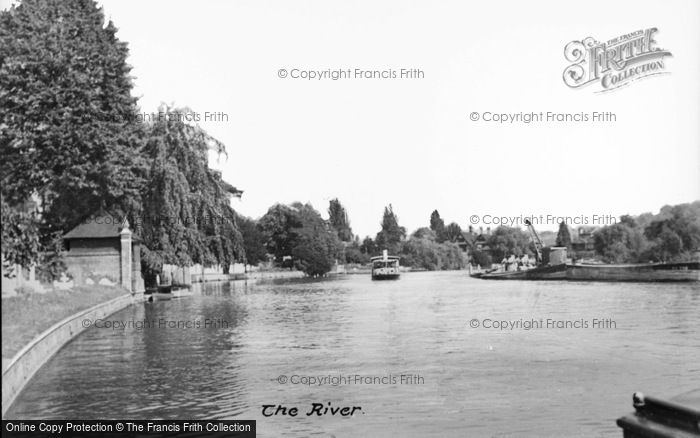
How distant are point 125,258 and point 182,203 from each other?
4.43 metres

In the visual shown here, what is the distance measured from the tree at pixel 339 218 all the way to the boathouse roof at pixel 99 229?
51485mm

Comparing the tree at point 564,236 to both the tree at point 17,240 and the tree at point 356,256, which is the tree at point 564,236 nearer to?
the tree at point 356,256

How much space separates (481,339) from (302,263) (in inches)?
2809

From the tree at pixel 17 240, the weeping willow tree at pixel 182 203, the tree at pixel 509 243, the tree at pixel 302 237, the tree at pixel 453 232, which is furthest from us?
the tree at pixel 453 232

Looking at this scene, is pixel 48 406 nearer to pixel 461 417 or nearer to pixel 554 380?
pixel 461 417

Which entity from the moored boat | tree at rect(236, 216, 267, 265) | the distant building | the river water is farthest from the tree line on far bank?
the distant building

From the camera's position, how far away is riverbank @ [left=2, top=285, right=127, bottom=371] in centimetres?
1409

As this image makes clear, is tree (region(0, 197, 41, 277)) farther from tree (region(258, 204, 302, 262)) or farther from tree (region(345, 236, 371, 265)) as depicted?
tree (region(345, 236, 371, 265))

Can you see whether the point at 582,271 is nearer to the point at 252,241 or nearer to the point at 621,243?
the point at 621,243

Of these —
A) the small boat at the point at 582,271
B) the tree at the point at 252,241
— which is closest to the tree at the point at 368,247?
the small boat at the point at 582,271

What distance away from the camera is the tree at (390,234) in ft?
256

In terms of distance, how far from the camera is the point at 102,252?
38.5 metres

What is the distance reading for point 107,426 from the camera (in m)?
10.9

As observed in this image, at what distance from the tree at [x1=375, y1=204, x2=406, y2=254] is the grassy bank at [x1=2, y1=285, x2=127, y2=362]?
4893 centimetres
